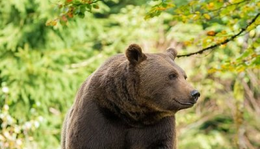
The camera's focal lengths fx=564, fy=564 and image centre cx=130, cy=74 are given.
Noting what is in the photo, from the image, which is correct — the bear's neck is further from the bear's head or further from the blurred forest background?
the blurred forest background

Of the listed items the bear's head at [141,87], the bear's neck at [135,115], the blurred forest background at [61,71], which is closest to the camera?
the bear's head at [141,87]

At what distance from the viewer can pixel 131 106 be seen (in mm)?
4602

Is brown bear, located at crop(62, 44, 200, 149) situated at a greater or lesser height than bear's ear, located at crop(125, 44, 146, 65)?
lesser

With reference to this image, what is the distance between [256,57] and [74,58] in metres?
7.51

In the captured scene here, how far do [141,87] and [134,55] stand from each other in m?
0.27

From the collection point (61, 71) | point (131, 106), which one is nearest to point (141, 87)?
point (131, 106)

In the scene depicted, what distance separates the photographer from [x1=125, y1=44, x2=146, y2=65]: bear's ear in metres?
4.56

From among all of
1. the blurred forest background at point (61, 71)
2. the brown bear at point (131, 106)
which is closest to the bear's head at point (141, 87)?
the brown bear at point (131, 106)

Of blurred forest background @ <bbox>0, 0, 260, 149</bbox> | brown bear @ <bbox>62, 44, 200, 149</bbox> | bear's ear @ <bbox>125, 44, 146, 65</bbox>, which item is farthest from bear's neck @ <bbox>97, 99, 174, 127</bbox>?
blurred forest background @ <bbox>0, 0, 260, 149</bbox>

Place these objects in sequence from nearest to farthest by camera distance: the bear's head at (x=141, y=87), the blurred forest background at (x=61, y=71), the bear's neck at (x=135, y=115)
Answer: the bear's head at (x=141, y=87)
the bear's neck at (x=135, y=115)
the blurred forest background at (x=61, y=71)

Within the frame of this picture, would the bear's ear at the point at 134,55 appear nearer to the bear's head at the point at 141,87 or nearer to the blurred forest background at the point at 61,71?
the bear's head at the point at 141,87

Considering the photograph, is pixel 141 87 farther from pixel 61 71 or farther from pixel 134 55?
pixel 61 71

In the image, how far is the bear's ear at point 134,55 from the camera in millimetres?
4562

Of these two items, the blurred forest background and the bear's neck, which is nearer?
the bear's neck
